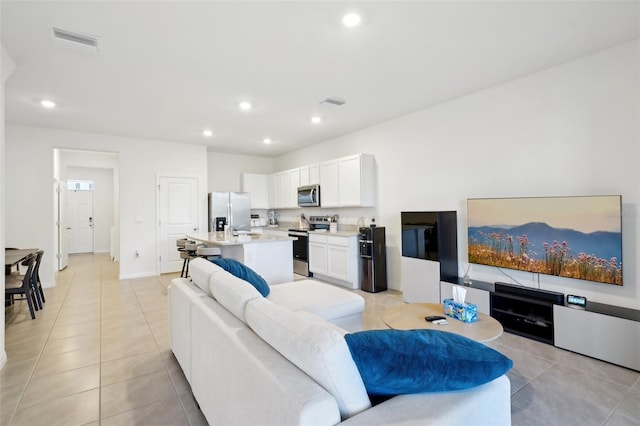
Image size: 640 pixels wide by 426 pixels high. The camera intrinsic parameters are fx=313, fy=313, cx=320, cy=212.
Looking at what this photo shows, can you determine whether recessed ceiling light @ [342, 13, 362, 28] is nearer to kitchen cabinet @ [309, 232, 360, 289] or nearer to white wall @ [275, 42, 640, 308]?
white wall @ [275, 42, 640, 308]

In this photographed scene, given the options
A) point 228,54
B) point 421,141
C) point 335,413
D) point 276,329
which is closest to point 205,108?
Result: point 228,54

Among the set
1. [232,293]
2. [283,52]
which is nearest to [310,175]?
[283,52]

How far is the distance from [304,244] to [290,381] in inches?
203

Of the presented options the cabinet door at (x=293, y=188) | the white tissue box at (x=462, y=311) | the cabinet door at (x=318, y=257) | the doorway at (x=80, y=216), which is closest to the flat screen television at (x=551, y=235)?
the white tissue box at (x=462, y=311)

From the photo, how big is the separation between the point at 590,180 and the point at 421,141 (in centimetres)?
208

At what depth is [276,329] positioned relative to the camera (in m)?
1.29

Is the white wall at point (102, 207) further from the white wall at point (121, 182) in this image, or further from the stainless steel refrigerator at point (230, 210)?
the stainless steel refrigerator at point (230, 210)

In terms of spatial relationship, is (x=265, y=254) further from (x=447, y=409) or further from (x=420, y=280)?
(x=447, y=409)

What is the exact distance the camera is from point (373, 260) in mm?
4852

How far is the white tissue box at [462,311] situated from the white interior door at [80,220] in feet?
37.9

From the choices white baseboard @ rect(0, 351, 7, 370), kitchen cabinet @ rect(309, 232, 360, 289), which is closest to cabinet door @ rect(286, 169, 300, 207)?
kitchen cabinet @ rect(309, 232, 360, 289)

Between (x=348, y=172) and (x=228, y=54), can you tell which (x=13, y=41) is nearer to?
(x=228, y=54)

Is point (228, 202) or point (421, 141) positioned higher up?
point (421, 141)

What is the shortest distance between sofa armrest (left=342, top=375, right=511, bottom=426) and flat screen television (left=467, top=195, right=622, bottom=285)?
244cm
